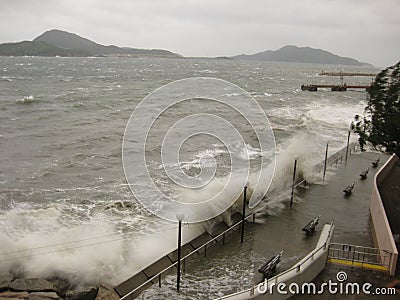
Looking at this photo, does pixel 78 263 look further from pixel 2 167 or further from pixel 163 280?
pixel 2 167

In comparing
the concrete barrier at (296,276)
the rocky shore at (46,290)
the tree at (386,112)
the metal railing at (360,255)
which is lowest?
the rocky shore at (46,290)

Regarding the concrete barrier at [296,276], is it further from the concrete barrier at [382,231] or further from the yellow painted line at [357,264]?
the concrete barrier at [382,231]

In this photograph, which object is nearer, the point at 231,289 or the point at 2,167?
the point at 231,289

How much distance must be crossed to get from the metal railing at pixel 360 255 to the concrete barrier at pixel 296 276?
2.85 feet

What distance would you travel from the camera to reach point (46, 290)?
498 inches

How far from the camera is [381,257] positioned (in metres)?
13.1

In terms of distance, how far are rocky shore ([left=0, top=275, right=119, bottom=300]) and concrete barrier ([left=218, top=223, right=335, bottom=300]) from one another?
4259 millimetres

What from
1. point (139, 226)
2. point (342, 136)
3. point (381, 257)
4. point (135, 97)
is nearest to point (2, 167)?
point (139, 226)

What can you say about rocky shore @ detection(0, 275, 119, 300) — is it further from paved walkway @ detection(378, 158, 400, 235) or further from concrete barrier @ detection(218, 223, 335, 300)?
paved walkway @ detection(378, 158, 400, 235)

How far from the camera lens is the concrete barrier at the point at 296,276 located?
10.6 m

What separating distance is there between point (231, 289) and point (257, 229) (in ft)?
14.3

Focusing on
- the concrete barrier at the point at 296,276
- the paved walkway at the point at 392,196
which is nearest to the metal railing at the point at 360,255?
the concrete barrier at the point at 296,276

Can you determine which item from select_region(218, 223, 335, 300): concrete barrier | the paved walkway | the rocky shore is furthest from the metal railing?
the rocky shore

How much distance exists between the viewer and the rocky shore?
12.2 meters
